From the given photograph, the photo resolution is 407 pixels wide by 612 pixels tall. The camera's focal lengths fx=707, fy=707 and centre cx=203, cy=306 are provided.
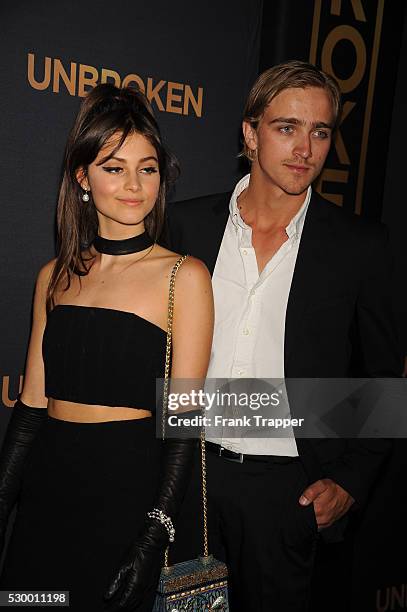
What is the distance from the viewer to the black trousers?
263 cm

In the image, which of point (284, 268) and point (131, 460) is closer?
point (131, 460)

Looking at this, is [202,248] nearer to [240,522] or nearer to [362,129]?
[240,522]

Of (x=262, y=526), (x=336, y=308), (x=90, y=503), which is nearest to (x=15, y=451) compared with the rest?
(x=90, y=503)

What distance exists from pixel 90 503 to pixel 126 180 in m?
1.07

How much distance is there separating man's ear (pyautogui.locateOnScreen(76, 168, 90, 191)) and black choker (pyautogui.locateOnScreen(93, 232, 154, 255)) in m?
0.20

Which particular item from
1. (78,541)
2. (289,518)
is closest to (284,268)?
(289,518)

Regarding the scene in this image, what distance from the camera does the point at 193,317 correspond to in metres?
2.29

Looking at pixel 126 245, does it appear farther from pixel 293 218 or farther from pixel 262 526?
pixel 262 526

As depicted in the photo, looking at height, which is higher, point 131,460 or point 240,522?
point 131,460

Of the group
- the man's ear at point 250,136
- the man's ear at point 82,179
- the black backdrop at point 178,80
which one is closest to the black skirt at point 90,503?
the man's ear at point 82,179

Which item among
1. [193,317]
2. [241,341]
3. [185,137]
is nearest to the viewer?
[193,317]

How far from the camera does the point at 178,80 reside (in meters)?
3.30

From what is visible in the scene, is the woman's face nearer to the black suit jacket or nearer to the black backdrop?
the black suit jacket

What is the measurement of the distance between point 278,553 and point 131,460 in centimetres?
75
